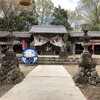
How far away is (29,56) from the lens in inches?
558

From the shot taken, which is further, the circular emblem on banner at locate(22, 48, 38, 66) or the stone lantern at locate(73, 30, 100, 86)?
the circular emblem on banner at locate(22, 48, 38, 66)

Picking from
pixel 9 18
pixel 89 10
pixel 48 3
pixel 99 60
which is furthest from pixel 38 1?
pixel 99 60

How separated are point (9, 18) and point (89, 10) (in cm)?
1405

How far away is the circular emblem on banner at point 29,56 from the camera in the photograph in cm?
1391

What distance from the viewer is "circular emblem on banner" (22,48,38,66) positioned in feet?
45.6

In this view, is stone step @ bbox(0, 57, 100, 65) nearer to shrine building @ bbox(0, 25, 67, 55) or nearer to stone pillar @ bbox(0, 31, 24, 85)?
shrine building @ bbox(0, 25, 67, 55)

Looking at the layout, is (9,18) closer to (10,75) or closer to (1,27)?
(1,27)

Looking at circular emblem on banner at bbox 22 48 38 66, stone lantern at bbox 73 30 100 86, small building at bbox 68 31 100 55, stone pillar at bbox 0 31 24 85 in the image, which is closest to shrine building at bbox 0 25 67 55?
small building at bbox 68 31 100 55

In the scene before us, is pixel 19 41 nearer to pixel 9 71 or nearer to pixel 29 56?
pixel 29 56

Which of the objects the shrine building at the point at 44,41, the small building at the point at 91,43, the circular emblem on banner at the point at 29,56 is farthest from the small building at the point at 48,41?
the circular emblem on banner at the point at 29,56

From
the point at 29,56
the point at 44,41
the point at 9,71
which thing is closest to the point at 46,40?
the point at 44,41

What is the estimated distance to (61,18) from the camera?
32969mm

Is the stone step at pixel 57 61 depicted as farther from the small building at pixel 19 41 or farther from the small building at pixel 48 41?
the small building at pixel 19 41

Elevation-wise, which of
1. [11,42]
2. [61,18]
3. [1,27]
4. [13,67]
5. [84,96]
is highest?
[61,18]
